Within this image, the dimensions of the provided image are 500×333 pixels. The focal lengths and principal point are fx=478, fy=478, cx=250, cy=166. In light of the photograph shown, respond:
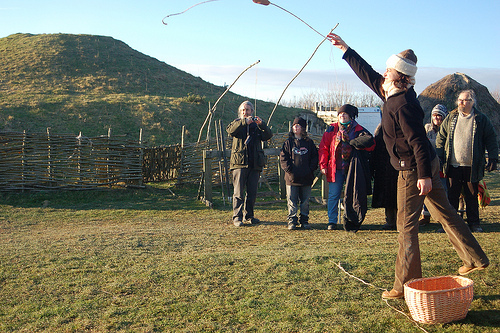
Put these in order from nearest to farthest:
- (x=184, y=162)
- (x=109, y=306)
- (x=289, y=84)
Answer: (x=109, y=306) < (x=289, y=84) < (x=184, y=162)

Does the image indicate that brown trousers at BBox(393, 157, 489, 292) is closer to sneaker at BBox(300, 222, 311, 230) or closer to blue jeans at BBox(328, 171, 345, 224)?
blue jeans at BBox(328, 171, 345, 224)

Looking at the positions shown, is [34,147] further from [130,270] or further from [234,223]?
[130,270]

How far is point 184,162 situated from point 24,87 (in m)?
15.8

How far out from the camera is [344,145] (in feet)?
21.2

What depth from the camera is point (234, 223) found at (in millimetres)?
7355

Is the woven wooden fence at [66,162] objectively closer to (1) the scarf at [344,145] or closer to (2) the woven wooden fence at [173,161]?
(2) the woven wooden fence at [173,161]

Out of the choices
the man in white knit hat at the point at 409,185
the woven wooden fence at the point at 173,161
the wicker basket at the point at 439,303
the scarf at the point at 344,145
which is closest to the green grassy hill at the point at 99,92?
the woven wooden fence at the point at 173,161

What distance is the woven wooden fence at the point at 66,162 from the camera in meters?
10.7

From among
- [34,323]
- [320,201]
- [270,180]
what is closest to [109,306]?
[34,323]

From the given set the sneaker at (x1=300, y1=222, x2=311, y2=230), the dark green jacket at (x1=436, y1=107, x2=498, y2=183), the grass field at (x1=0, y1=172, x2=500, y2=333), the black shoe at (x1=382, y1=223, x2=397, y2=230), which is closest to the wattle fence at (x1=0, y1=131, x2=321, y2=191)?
the grass field at (x1=0, y1=172, x2=500, y2=333)

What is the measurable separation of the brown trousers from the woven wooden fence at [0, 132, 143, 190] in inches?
353

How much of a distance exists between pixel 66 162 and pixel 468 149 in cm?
862

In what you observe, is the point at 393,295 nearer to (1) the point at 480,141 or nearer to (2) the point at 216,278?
(2) the point at 216,278

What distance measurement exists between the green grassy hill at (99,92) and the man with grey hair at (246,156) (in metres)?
11.5
